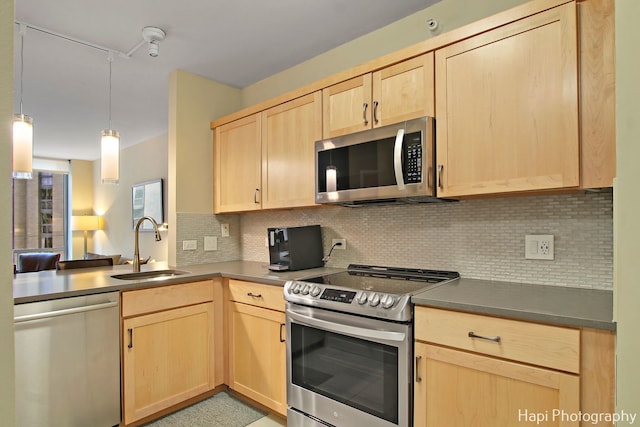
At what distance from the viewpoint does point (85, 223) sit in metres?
6.45

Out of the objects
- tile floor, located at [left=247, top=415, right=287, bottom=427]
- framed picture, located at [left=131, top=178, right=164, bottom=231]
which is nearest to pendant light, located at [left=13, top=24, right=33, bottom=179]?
tile floor, located at [left=247, top=415, right=287, bottom=427]

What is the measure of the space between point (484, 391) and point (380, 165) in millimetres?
1147

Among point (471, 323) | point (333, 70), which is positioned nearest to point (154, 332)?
point (471, 323)

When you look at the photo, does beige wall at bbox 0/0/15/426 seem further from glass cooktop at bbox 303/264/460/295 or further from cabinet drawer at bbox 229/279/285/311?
cabinet drawer at bbox 229/279/285/311

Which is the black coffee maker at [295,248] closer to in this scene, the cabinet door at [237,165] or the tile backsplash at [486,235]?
the tile backsplash at [486,235]

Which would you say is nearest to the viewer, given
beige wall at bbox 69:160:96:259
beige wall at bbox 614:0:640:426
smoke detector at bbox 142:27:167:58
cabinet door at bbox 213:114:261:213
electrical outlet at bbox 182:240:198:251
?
beige wall at bbox 614:0:640:426

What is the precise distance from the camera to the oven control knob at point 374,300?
158 centimetres

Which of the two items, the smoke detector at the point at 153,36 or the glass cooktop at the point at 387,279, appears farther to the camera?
the smoke detector at the point at 153,36

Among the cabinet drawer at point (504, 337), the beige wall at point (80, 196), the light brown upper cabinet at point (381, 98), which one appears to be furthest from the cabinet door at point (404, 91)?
the beige wall at point (80, 196)

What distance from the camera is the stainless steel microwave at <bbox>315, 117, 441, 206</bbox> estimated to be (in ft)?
5.80

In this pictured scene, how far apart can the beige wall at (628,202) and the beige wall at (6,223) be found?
62 cm

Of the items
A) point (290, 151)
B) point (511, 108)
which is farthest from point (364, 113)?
point (511, 108)

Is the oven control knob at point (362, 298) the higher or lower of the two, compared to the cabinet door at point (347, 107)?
lower

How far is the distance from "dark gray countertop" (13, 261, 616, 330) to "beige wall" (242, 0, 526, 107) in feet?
4.77
